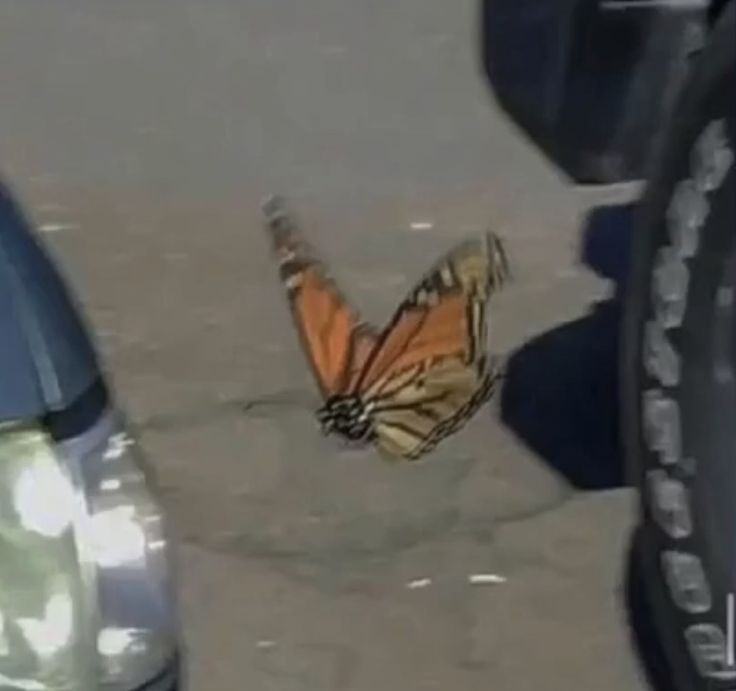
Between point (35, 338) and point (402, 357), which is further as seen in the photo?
point (402, 357)

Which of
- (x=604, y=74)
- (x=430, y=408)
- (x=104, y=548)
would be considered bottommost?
(x=430, y=408)

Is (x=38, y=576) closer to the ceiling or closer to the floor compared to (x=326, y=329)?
closer to the ceiling

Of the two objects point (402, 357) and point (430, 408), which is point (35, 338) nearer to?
point (402, 357)

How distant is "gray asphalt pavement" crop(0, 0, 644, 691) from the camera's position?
155 inches

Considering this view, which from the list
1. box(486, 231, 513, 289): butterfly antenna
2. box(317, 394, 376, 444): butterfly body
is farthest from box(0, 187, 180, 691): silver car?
box(486, 231, 513, 289): butterfly antenna

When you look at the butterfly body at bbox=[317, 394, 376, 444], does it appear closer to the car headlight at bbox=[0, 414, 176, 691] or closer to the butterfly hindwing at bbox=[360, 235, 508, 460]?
the butterfly hindwing at bbox=[360, 235, 508, 460]

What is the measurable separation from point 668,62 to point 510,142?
182 cm

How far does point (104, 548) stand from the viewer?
229 centimetres

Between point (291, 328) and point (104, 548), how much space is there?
2.52 metres

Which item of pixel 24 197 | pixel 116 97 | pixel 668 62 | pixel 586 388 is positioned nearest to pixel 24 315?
pixel 668 62

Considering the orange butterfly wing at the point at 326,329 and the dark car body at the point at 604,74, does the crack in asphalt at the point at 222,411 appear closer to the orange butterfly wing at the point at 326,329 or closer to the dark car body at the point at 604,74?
the orange butterfly wing at the point at 326,329

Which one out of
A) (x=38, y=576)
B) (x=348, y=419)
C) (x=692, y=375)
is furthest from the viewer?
(x=348, y=419)

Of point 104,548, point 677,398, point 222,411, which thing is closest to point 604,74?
point 677,398

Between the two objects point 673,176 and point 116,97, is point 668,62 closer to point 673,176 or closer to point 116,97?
point 673,176
